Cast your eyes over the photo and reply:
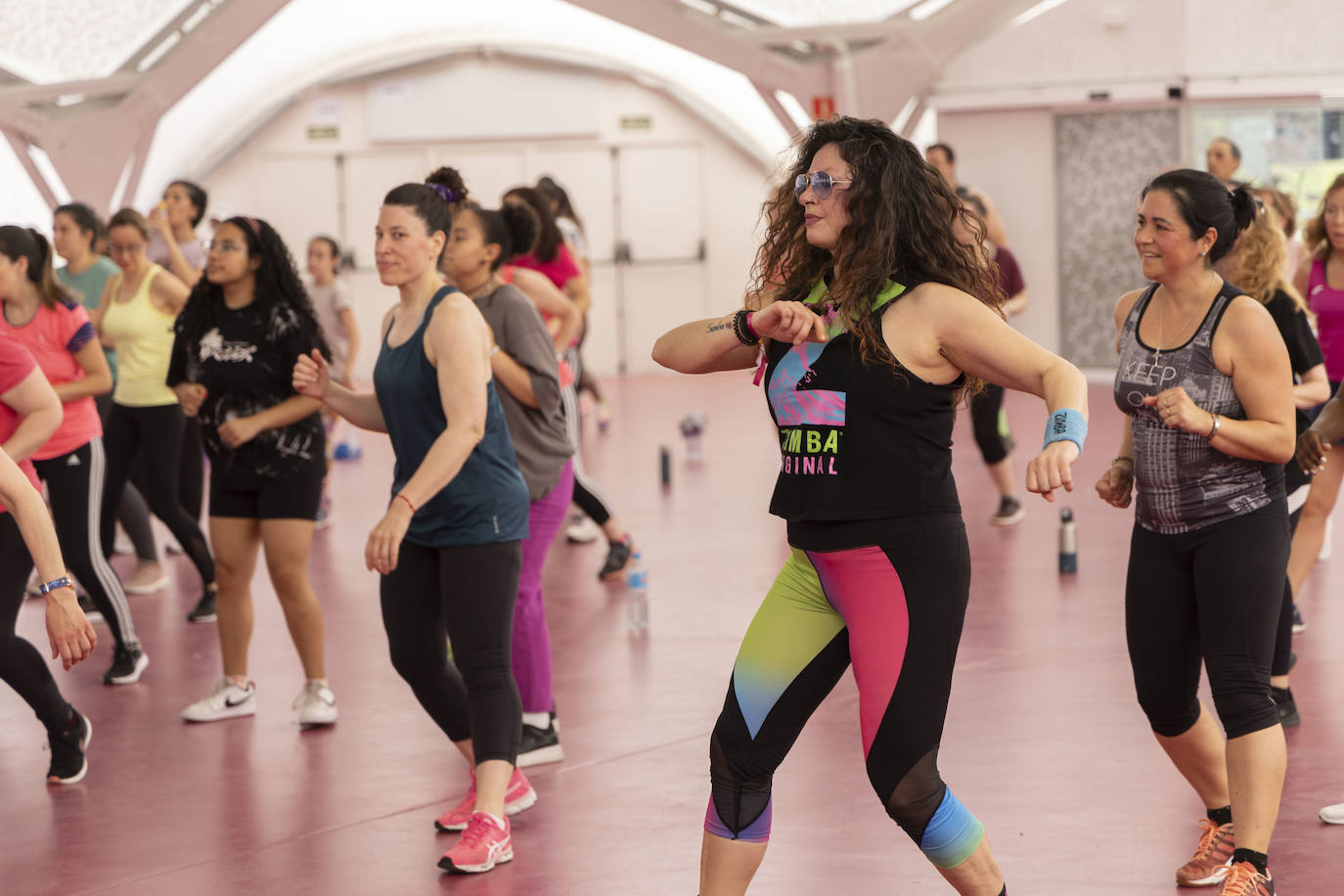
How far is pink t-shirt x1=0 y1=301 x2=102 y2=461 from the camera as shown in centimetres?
564

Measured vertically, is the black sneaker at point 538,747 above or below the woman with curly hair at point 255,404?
below

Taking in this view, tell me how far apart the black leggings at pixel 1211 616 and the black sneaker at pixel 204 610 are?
4432mm

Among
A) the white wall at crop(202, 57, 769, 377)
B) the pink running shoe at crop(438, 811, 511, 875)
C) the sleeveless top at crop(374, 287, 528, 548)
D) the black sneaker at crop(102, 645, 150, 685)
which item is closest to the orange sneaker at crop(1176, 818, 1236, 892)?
the pink running shoe at crop(438, 811, 511, 875)

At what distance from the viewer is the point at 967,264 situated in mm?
3125

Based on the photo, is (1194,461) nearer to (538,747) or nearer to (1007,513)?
(538,747)

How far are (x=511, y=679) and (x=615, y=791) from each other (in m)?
0.66

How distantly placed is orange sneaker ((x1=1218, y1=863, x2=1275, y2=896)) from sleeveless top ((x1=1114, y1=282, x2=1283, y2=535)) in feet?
2.44

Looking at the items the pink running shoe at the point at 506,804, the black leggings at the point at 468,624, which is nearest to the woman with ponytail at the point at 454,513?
the black leggings at the point at 468,624

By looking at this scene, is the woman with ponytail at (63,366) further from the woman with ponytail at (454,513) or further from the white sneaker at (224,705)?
the woman with ponytail at (454,513)

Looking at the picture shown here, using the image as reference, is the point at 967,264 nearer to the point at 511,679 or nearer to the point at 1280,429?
the point at 1280,429

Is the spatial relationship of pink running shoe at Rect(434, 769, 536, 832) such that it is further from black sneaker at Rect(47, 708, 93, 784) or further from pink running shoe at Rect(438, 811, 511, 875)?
black sneaker at Rect(47, 708, 93, 784)

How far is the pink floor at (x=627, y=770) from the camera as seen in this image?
4055 mm

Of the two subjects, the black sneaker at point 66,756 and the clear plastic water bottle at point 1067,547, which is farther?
the clear plastic water bottle at point 1067,547

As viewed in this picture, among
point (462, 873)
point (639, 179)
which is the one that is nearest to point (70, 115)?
point (639, 179)
